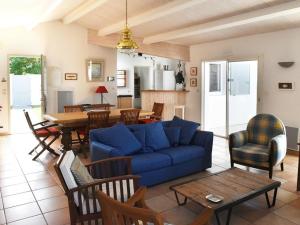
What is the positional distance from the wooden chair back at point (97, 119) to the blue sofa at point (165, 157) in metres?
1.27

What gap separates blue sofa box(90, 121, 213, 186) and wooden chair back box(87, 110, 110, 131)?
127 cm

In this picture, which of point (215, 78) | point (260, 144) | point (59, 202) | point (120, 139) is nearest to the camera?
point (59, 202)

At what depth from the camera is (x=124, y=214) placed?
4.98 feet

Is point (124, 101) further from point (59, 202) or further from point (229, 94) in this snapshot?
point (59, 202)

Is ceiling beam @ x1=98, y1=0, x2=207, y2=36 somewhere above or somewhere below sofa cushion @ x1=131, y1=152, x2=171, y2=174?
above

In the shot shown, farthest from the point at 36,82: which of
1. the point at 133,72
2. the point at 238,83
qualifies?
the point at 238,83

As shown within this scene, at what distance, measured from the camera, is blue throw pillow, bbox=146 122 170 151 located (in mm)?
4125

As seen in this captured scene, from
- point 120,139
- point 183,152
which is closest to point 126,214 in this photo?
point 120,139

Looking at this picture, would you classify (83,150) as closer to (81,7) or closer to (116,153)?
(116,153)

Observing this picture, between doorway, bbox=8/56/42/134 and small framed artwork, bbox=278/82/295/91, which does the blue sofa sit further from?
doorway, bbox=8/56/42/134

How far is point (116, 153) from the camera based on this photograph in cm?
357

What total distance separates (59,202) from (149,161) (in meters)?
1.21

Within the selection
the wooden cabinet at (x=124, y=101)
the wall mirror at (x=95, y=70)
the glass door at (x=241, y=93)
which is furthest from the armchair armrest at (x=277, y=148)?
the wooden cabinet at (x=124, y=101)

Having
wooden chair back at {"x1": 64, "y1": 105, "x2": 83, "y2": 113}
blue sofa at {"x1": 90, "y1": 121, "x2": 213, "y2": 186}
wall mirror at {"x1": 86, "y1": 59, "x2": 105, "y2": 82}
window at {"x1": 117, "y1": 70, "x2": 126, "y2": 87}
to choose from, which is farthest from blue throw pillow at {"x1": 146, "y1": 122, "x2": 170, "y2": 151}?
window at {"x1": 117, "y1": 70, "x2": 126, "y2": 87}
